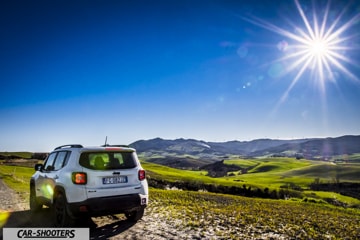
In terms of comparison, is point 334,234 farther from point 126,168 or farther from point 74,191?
point 74,191

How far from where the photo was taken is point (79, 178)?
787 centimetres

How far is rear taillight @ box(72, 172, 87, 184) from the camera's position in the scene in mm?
7844

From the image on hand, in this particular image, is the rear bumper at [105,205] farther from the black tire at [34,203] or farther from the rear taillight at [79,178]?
the black tire at [34,203]

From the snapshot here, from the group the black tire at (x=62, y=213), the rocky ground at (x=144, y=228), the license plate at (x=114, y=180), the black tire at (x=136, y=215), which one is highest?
the license plate at (x=114, y=180)

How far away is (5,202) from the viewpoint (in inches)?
567

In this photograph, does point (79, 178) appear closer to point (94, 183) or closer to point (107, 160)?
point (94, 183)

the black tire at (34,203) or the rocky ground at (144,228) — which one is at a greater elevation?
the black tire at (34,203)

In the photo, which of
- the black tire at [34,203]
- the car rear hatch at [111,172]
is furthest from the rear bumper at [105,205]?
the black tire at [34,203]

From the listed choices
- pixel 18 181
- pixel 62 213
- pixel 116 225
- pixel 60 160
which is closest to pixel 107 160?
pixel 60 160

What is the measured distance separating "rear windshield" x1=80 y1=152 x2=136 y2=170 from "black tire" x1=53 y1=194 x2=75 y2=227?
1227mm

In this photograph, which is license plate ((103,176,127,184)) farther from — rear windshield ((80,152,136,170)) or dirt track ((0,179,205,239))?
dirt track ((0,179,205,239))

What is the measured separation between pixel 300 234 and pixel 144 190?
208 inches

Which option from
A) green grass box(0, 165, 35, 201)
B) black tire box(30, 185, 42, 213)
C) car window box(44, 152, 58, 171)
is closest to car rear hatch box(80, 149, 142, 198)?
car window box(44, 152, 58, 171)

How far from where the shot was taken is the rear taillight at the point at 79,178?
7844 millimetres
